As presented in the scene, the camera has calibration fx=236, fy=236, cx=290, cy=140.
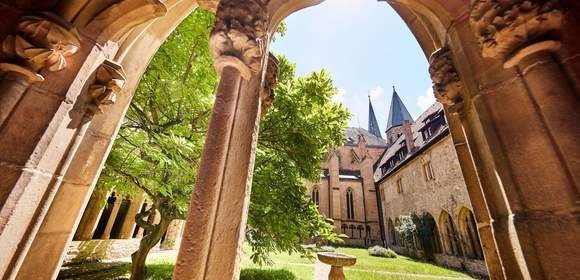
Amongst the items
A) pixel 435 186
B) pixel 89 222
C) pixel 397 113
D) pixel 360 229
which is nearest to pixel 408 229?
pixel 435 186

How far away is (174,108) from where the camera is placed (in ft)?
16.1

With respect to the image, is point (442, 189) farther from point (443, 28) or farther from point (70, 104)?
point (70, 104)

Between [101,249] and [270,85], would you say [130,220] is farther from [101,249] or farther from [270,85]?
[270,85]

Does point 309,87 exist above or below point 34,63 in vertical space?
above

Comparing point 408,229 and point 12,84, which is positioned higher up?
point 408,229

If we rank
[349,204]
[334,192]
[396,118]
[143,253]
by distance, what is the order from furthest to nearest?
[396,118] → [349,204] → [334,192] → [143,253]

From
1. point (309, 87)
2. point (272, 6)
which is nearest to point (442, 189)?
point (309, 87)

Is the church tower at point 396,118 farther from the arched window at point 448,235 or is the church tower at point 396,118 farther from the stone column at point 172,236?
the stone column at point 172,236

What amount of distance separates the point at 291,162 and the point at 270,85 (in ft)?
12.3

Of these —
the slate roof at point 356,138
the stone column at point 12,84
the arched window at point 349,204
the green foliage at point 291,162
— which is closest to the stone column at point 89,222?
the green foliage at point 291,162

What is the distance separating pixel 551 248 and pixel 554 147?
16.8 inches

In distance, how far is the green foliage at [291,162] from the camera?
4770 mm

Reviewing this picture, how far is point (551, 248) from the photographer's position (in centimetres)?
95

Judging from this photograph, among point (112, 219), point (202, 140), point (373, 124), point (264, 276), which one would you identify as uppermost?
point (373, 124)
